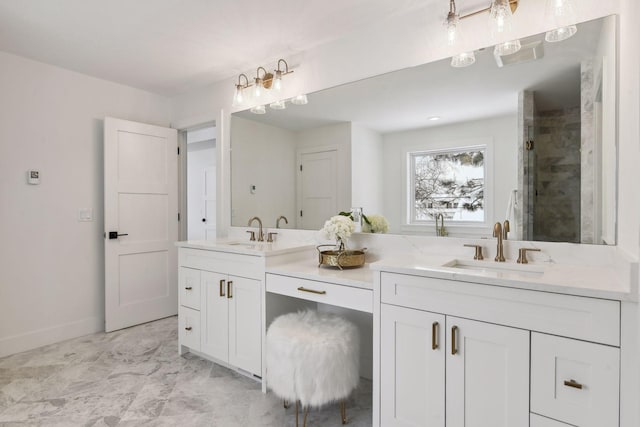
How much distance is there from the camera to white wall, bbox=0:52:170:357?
110 inches

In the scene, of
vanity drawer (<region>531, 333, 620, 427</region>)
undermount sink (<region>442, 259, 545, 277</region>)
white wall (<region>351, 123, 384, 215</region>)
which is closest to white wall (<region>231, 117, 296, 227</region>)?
white wall (<region>351, 123, 384, 215</region>)

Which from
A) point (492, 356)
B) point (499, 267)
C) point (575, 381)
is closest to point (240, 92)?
point (499, 267)

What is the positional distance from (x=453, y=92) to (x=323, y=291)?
4.44ft

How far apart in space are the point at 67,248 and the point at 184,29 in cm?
216

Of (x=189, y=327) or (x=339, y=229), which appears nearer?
(x=339, y=229)

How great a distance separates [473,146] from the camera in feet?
6.53

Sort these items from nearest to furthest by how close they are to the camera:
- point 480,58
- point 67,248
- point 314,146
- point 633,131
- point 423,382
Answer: point 633,131 → point 423,382 → point 480,58 → point 314,146 → point 67,248

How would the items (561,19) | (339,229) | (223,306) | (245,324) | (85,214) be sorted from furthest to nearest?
(85,214) < (223,306) < (245,324) < (339,229) < (561,19)

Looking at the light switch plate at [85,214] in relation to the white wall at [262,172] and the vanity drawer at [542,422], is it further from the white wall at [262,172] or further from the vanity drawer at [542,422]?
the vanity drawer at [542,422]

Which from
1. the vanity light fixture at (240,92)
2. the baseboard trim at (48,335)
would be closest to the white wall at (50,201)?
the baseboard trim at (48,335)

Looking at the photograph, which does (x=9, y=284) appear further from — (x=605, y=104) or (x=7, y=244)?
(x=605, y=104)

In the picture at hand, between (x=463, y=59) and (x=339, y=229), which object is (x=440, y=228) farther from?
(x=463, y=59)

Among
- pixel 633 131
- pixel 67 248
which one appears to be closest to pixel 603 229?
pixel 633 131

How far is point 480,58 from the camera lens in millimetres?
1917
